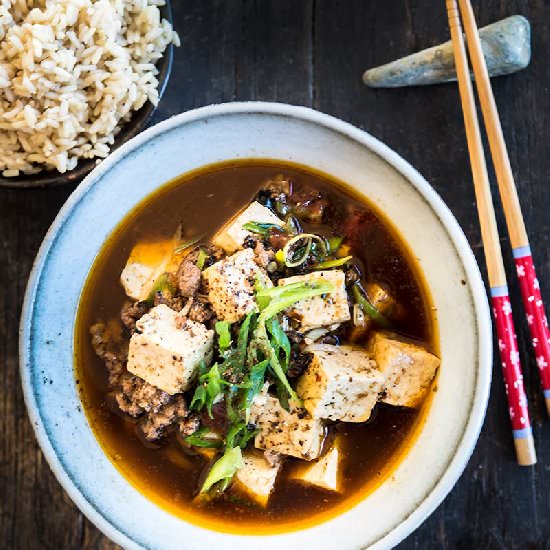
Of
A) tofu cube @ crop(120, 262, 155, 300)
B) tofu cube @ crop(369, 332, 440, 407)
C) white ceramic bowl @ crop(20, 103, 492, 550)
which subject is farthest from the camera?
tofu cube @ crop(120, 262, 155, 300)

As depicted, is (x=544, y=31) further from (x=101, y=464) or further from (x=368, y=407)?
(x=101, y=464)

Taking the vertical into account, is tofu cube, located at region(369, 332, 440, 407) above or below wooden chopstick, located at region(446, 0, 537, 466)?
below

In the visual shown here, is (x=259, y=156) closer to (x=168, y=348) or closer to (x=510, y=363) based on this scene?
(x=168, y=348)

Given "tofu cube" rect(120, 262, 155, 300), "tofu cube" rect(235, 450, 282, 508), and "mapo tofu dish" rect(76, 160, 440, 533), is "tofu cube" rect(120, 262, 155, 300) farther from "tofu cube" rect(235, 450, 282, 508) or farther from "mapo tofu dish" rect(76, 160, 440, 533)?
"tofu cube" rect(235, 450, 282, 508)

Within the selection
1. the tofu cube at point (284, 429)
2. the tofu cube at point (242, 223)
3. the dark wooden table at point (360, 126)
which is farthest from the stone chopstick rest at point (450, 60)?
the tofu cube at point (284, 429)

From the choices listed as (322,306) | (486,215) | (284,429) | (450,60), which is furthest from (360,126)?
(284,429)

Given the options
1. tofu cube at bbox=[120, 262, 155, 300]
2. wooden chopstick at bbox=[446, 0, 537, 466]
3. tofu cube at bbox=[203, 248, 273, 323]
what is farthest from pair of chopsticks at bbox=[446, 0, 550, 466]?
tofu cube at bbox=[120, 262, 155, 300]

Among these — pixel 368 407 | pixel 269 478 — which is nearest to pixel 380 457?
pixel 368 407
